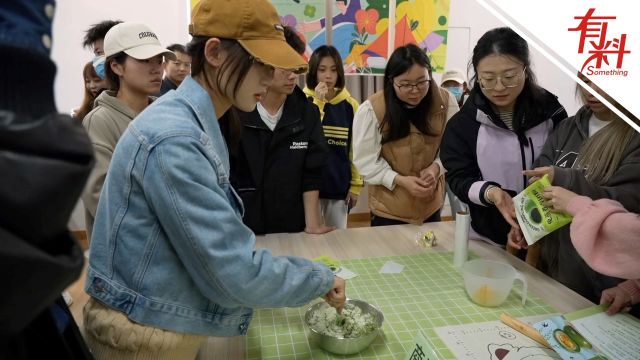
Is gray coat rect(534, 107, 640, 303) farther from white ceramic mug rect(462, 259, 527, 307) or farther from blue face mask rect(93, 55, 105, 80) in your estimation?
blue face mask rect(93, 55, 105, 80)

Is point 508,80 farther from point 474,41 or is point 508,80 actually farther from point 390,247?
point 474,41

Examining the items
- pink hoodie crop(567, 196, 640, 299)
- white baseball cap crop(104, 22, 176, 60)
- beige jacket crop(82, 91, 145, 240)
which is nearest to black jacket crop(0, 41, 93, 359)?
pink hoodie crop(567, 196, 640, 299)

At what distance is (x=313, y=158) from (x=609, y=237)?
1199 millimetres

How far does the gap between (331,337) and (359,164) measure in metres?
1.19

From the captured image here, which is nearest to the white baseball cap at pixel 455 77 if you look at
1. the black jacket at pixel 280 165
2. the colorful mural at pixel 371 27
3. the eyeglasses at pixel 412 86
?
the colorful mural at pixel 371 27

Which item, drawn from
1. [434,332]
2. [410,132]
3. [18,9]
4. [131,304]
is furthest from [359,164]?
[18,9]

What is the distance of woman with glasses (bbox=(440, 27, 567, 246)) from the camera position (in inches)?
61.0

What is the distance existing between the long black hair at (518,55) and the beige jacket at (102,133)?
1376 millimetres

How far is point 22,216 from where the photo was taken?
0.32m

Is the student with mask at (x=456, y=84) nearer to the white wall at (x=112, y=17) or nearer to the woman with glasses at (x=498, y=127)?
the white wall at (x=112, y=17)

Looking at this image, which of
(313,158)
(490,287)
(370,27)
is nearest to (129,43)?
(313,158)

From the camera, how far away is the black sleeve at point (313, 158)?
1.95m

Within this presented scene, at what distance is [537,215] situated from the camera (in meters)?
1.23

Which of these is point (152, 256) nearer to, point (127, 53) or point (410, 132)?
point (127, 53)
